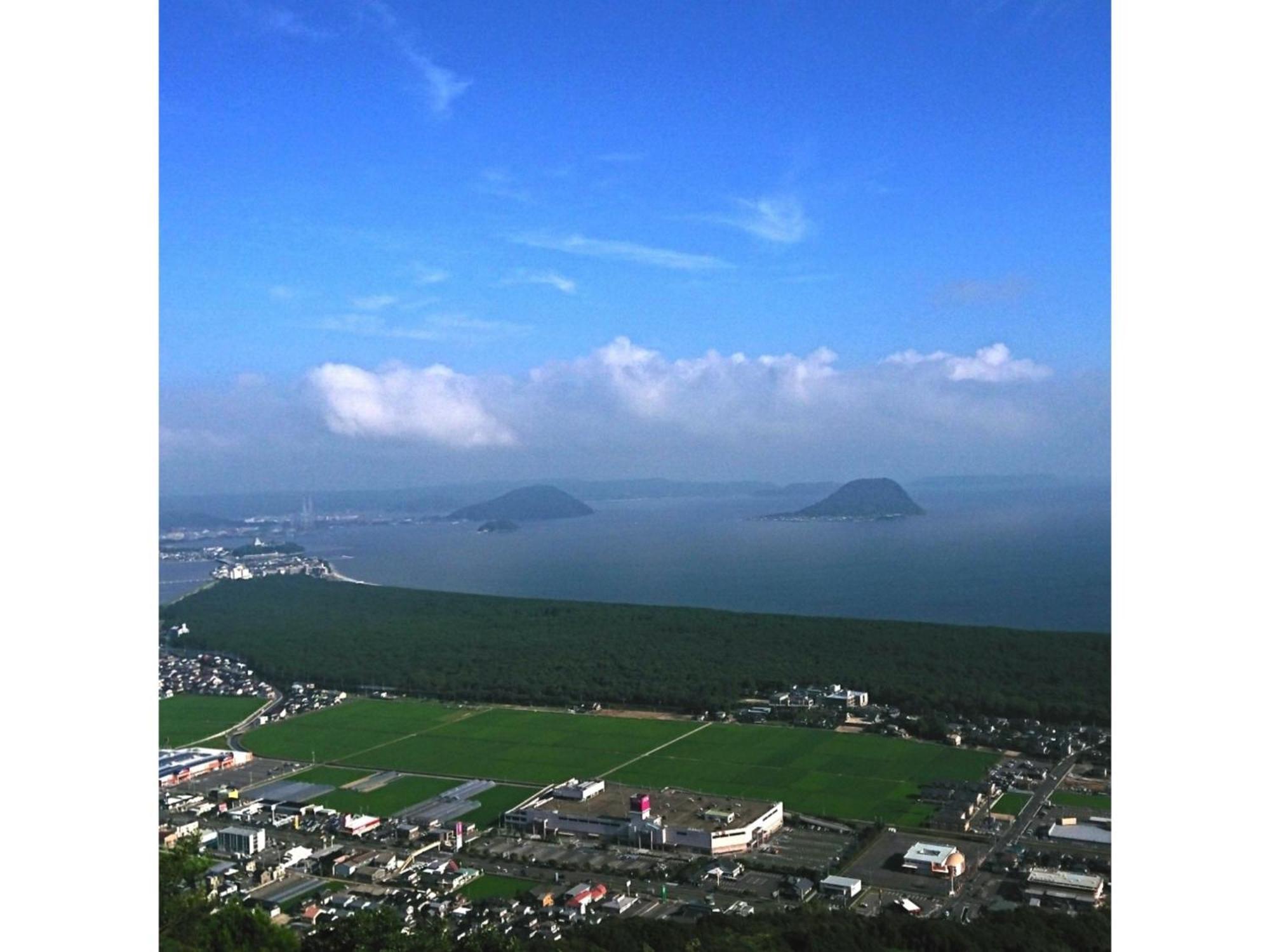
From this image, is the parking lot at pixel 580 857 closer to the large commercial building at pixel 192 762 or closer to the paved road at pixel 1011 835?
the paved road at pixel 1011 835

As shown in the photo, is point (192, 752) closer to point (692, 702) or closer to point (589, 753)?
point (589, 753)

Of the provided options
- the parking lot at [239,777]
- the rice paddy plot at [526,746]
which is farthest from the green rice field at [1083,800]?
the parking lot at [239,777]

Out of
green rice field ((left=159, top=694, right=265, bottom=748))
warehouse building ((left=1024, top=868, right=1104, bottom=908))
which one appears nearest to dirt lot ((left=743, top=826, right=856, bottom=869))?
warehouse building ((left=1024, top=868, right=1104, bottom=908))

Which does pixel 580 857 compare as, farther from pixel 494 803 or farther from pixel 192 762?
pixel 192 762
